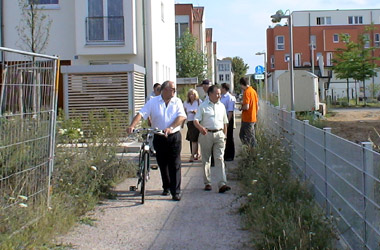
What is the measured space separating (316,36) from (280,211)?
212ft

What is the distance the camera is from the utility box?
88.5ft

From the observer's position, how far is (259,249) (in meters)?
5.53

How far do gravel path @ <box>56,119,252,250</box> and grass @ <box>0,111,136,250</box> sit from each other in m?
0.18

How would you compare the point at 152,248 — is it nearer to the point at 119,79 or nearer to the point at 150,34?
the point at 119,79

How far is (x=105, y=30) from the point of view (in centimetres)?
2153

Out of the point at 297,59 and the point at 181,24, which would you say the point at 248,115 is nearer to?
the point at 181,24

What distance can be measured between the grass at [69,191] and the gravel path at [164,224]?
0.18 meters

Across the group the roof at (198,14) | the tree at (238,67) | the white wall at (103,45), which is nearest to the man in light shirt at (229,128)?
the white wall at (103,45)

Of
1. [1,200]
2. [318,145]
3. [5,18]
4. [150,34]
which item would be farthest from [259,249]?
[5,18]

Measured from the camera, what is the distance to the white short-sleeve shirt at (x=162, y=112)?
8375mm

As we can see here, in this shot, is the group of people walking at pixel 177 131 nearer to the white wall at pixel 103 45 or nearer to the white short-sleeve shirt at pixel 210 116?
the white short-sleeve shirt at pixel 210 116

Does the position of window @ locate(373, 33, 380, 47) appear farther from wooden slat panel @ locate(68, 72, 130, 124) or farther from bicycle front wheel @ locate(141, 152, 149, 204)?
bicycle front wheel @ locate(141, 152, 149, 204)

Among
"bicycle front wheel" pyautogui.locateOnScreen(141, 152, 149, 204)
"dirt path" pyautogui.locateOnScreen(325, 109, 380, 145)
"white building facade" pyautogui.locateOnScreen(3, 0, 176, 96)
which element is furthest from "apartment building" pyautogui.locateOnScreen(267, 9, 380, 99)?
"bicycle front wheel" pyautogui.locateOnScreen(141, 152, 149, 204)

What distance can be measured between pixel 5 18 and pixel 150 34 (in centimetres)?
567
